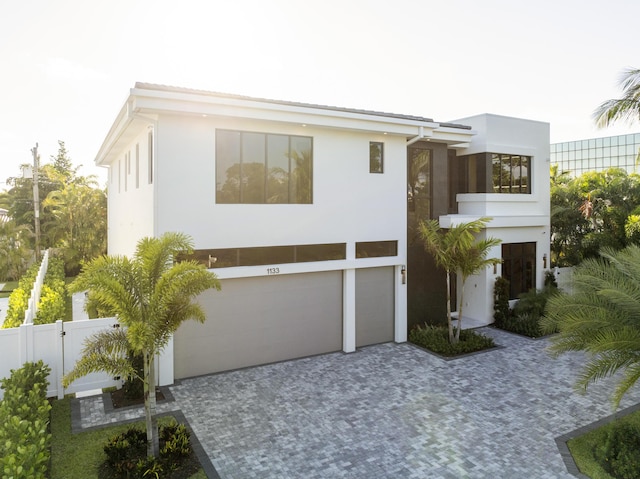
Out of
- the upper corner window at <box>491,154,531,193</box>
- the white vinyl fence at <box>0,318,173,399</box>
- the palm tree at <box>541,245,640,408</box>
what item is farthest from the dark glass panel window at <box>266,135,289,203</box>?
the upper corner window at <box>491,154,531,193</box>

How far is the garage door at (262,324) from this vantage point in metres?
11.8

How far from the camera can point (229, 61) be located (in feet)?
43.2

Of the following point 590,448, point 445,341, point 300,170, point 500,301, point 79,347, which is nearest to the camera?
point 590,448

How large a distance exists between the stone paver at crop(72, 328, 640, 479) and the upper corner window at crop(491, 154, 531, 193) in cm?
693

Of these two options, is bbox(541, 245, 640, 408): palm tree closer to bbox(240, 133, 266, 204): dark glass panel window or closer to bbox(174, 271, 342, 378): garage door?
bbox(174, 271, 342, 378): garage door

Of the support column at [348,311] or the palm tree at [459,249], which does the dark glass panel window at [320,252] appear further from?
the palm tree at [459,249]

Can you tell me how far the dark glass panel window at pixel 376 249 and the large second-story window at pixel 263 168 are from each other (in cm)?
230

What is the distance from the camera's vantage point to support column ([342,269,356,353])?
1377cm

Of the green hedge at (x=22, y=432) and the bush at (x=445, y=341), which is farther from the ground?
the green hedge at (x=22, y=432)

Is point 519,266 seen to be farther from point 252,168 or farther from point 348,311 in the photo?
point 252,168

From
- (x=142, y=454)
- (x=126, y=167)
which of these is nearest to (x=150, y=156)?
(x=126, y=167)

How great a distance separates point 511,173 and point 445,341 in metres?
7.71

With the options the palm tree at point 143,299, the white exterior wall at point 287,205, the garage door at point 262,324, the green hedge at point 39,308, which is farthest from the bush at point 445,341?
the green hedge at point 39,308

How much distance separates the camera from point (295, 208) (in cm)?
1273
